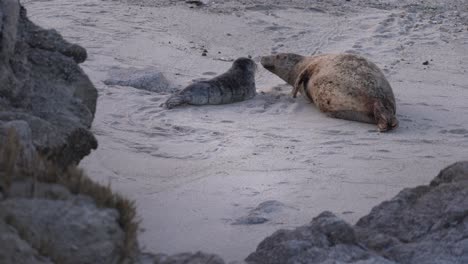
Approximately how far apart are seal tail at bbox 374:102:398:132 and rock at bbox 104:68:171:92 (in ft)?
7.00

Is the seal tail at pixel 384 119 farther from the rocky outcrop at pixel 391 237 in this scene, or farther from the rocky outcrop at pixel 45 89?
the rocky outcrop at pixel 391 237

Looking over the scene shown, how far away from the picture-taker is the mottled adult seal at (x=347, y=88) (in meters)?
7.55

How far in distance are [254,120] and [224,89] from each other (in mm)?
827

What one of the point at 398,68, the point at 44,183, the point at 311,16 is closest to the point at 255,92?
the point at 398,68

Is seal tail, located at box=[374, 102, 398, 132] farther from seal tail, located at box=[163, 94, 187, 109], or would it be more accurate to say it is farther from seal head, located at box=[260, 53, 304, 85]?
seal head, located at box=[260, 53, 304, 85]

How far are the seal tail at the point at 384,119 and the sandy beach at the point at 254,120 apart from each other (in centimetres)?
8

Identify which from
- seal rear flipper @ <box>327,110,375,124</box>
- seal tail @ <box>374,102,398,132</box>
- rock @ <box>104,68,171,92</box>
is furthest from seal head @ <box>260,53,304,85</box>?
seal tail @ <box>374,102,398,132</box>

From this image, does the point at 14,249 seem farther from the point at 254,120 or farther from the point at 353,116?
the point at 353,116

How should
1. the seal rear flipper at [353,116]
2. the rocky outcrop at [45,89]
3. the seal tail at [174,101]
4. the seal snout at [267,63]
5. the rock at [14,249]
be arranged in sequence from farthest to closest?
the seal snout at [267,63]
the seal tail at [174,101]
the seal rear flipper at [353,116]
the rocky outcrop at [45,89]
the rock at [14,249]

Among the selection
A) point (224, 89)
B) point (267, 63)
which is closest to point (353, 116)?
point (224, 89)

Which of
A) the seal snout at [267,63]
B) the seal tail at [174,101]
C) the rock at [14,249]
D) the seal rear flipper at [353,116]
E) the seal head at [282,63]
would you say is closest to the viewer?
the rock at [14,249]

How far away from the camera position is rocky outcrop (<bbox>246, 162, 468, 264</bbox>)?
3.71m

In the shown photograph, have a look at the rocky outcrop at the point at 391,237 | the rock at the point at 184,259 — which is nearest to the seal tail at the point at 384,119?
the rocky outcrop at the point at 391,237

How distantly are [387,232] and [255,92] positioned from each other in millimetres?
4665
